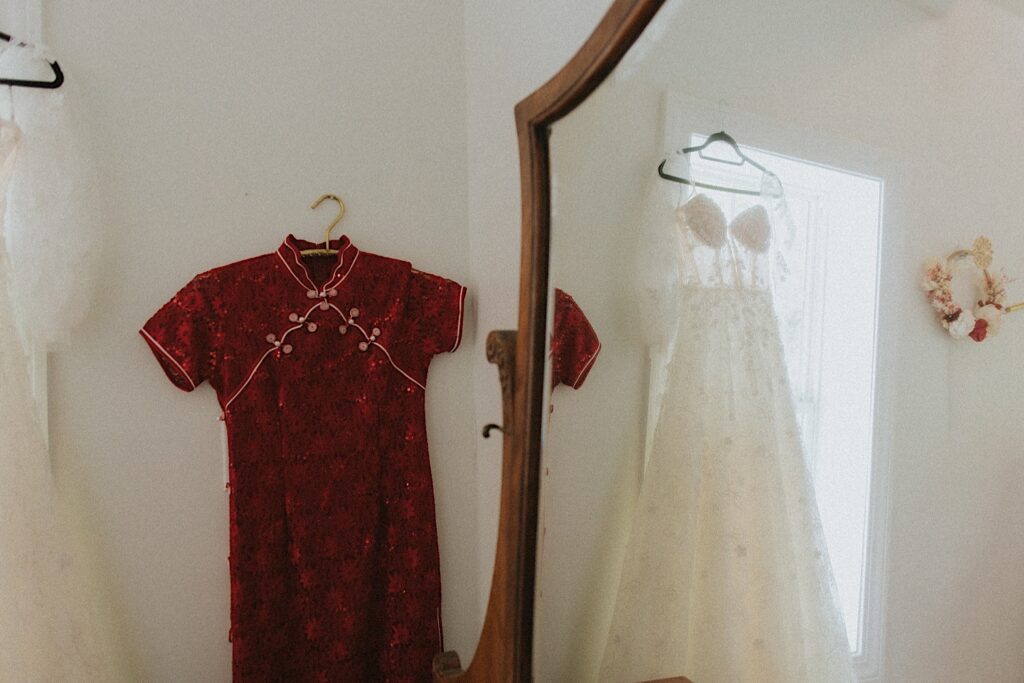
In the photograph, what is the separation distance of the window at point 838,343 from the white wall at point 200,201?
1163 millimetres

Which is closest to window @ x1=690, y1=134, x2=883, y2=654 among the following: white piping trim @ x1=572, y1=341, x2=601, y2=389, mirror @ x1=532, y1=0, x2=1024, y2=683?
mirror @ x1=532, y1=0, x2=1024, y2=683

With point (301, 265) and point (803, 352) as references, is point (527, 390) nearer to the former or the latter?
point (803, 352)

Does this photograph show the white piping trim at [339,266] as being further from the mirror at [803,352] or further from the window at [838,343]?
the window at [838,343]

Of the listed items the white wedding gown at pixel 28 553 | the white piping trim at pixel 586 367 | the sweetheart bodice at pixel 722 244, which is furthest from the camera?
the white wedding gown at pixel 28 553

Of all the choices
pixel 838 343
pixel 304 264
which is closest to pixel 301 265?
pixel 304 264

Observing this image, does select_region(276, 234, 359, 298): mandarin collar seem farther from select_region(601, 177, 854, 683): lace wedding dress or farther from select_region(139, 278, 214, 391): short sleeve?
select_region(601, 177, 854, 683): lace wedding dress

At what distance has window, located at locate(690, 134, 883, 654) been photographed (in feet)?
1.09

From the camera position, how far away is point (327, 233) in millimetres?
1378

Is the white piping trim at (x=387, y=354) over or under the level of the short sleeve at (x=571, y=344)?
under

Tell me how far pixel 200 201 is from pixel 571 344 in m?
1.10

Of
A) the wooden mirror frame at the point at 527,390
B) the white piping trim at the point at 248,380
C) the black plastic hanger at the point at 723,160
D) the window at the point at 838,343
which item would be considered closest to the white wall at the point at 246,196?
the white piping trim at the point at 248,380

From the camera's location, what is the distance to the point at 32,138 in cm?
112

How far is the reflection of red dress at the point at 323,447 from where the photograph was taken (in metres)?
1.25

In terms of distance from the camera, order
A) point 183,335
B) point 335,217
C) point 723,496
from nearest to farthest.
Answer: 1. point 723,496
2. point 183,335
3. point 335,217
